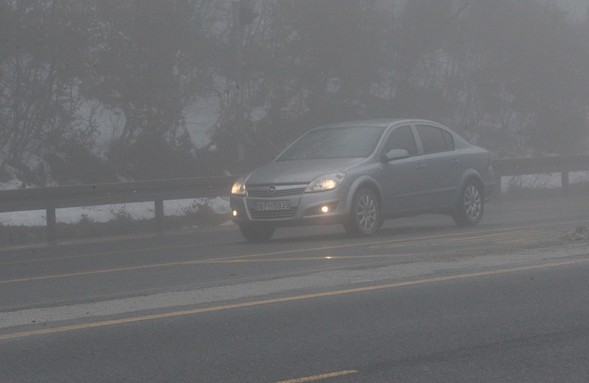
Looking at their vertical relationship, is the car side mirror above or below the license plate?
above

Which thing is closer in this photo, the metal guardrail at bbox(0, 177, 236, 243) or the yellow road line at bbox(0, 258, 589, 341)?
the yellow road line at bbox(0, 258, 589, 341)

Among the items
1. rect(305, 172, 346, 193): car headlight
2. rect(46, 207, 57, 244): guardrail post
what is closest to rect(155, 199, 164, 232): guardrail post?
rect(46, 207, 57, 244): guardrail post

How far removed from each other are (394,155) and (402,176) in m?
0.45

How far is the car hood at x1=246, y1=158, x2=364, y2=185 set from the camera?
15.1m

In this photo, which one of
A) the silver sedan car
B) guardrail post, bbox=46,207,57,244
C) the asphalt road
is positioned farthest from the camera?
guardrail post, bbox=46,207,57,244

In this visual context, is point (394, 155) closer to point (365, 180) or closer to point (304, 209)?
point (365, 180)

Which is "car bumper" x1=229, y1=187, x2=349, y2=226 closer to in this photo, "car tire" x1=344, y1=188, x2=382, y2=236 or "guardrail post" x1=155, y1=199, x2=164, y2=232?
"car tire" x1=344, y1=188, x2=382, y2=236

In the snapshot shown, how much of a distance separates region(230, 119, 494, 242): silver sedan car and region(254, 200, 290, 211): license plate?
0.01 m

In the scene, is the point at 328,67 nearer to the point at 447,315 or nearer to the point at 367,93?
the point at 367,93

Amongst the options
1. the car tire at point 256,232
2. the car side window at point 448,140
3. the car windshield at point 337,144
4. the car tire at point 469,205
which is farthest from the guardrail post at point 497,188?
the car tire at point 256,232

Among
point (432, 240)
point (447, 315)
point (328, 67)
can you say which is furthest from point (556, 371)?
point (328, 67)

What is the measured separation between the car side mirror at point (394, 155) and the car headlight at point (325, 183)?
3.24 feet

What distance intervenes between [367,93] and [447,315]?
89.0 ft

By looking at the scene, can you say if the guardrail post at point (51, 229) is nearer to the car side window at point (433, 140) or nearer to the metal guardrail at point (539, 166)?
the car side window at point (433, 140)
